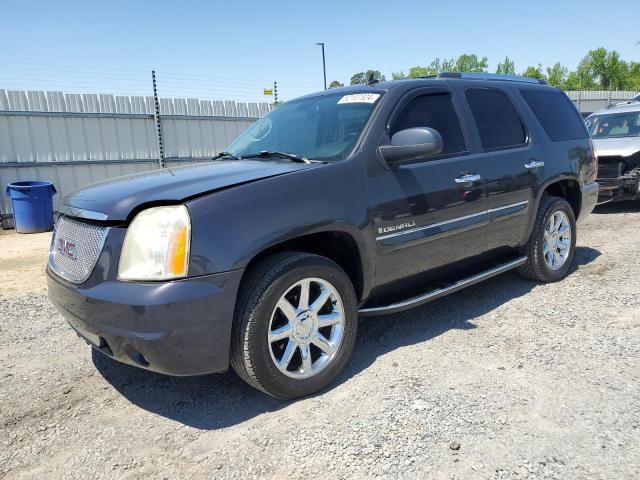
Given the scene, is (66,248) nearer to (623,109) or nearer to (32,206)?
(32,206)

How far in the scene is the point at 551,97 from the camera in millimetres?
5074

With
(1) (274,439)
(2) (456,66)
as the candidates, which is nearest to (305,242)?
(1) (274,439)

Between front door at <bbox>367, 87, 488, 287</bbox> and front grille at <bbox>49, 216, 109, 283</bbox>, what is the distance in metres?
1.63

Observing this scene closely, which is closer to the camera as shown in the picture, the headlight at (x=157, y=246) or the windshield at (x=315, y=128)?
the headlight at (x=157, y=246)

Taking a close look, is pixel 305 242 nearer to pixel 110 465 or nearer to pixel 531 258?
pixel 110 465

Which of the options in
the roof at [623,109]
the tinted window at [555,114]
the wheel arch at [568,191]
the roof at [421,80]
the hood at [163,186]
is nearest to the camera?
the hood at [163,186]

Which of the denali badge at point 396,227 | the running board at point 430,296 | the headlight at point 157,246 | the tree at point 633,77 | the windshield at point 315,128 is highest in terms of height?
the tree at point 633,77

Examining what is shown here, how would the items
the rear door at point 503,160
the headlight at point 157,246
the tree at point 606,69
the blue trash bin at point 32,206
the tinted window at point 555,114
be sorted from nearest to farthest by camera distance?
the headlight at point 157,246 < the rear door at point 503,160 < the tinted window at point 555,114 < the blue trash bin at point 32,206 < the tree at point 606,69

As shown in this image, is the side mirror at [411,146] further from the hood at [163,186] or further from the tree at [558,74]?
the tree at [558,74]

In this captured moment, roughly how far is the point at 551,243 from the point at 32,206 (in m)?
8.62

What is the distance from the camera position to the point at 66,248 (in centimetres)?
290

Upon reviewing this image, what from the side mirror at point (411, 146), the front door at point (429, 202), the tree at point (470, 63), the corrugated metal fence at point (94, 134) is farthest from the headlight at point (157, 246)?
the tree at point (470, 63)

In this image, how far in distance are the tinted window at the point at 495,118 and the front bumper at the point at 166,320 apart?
102 inches

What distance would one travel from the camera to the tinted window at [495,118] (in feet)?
13.4
